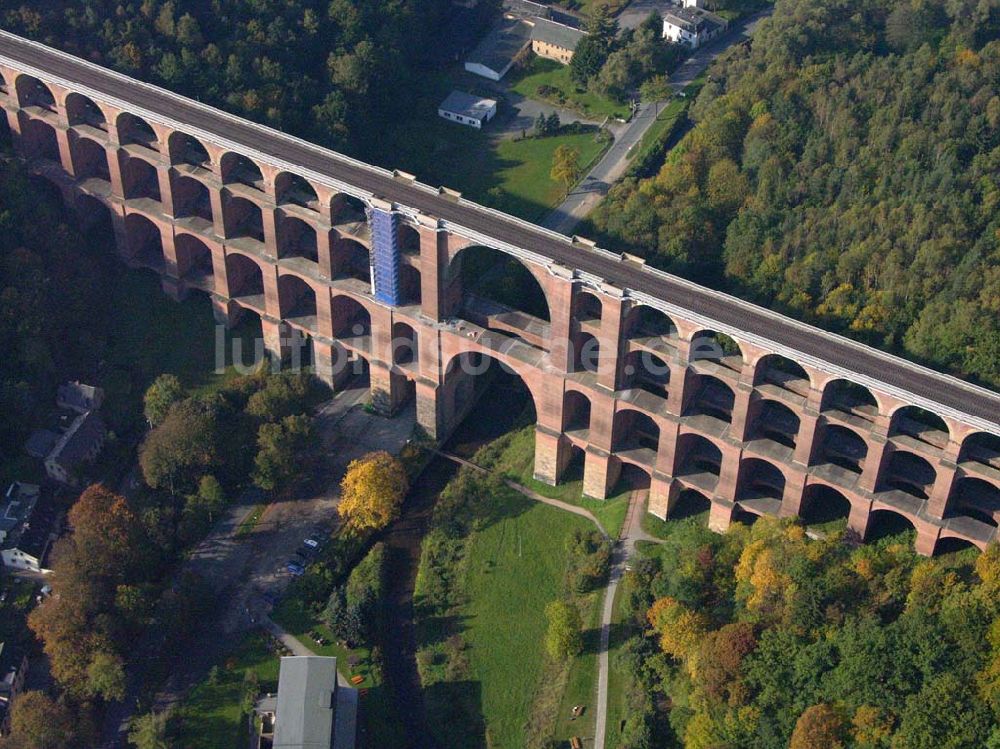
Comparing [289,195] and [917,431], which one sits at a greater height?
[289,195]

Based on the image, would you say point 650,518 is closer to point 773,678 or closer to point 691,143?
point 773,678

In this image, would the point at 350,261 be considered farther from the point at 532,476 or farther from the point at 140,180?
the point at 532,476

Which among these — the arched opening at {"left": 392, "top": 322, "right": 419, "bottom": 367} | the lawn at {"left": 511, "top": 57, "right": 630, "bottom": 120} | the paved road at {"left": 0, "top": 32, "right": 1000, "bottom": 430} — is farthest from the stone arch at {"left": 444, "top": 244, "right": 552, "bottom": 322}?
the lawn at {"left": 511, "top": 57, "right": 630, "bottom": 120}

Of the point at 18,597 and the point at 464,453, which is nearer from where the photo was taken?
the point at 18,597

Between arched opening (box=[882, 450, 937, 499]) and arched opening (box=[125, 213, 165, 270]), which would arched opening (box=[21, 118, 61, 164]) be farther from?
arched opening (box=[882, 450, 937, 499])

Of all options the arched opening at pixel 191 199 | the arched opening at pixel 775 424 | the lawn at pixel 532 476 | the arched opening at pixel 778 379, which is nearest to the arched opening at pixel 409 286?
the lawn at pixel 532 476

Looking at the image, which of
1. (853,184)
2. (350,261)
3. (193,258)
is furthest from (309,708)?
(853,184)

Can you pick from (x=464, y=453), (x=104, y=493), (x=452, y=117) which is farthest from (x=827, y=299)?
(x=104, y=493)
